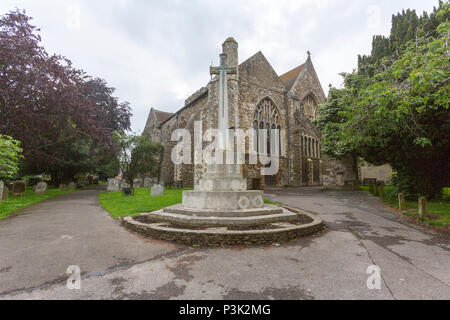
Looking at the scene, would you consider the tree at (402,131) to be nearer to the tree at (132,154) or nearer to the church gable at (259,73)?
the church gable at (259,73)

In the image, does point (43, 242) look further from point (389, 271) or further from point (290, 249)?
point (389, 271)

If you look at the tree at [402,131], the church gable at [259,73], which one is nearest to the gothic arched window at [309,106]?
the church gable at [259,73]

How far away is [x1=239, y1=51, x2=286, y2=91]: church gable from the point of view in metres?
18.7

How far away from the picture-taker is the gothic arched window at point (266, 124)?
1931cm

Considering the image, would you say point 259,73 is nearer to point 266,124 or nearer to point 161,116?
point 266,124

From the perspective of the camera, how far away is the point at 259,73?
19.7 metres

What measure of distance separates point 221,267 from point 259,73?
761 inches

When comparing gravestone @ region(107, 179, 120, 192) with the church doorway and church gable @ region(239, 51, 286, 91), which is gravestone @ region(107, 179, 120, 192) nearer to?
the church doorway

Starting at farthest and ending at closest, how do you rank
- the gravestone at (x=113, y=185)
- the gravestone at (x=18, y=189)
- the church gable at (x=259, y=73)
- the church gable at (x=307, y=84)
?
1. the church gable at (x=307, y=84)
2. the church gable at (x=259, y=73)
3. the gravestone at (x=113, y=185)
4. the gravestone at (x=18, y=189)

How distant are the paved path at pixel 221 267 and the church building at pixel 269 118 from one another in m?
11.7

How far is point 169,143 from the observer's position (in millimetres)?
28016

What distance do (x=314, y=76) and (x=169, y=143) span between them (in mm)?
20870

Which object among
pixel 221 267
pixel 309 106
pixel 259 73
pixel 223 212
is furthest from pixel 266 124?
pixel 221 267
